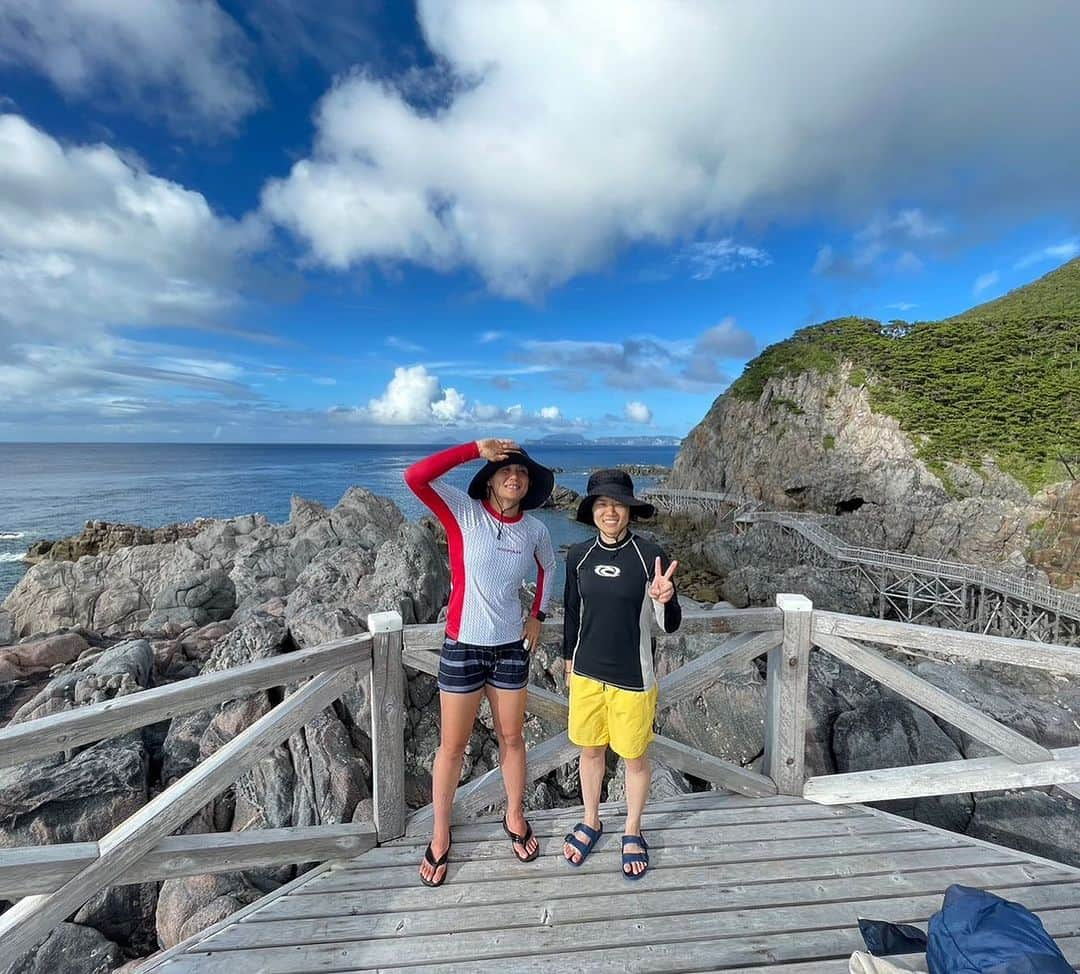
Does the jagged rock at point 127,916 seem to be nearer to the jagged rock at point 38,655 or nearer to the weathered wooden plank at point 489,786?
the weathered wooden plank at point 489,786

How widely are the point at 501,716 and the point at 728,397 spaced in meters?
52.1

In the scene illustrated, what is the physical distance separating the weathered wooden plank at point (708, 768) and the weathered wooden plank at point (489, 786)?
0.65 m

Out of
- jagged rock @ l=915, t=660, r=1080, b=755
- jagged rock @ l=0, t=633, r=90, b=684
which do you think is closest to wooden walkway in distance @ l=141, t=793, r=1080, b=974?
jagged rock @ l=915, t=660, r=1080, b=755

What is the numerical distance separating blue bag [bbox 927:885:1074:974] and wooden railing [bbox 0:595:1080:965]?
1773 mm

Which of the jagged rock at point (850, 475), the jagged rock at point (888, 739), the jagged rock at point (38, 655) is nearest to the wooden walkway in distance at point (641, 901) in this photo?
the jagged rock at point (888, 739)

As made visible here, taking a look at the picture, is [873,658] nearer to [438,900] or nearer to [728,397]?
[438,900]

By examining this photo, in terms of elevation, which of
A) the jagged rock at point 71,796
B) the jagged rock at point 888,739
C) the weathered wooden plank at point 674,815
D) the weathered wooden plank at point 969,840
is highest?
the weathered wooden plank at point 969,840

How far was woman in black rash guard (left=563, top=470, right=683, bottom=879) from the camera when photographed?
2979 millimetres

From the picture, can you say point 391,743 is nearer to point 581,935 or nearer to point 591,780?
point 591,780

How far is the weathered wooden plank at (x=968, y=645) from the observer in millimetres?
3182

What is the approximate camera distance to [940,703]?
11.0 feet

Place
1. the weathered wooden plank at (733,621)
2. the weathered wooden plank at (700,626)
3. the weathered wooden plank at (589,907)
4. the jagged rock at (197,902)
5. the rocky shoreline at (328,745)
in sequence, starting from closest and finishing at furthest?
the weathered wooden plank at (589,907) → the weathered wooden plank at (700,626) → the weathered wooden plank at (733,621) → the jagged rock at (197,902) → the rocky shoreline at (328,745)

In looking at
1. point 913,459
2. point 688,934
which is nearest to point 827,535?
point 913,459

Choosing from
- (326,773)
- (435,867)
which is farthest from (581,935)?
(326,773)
